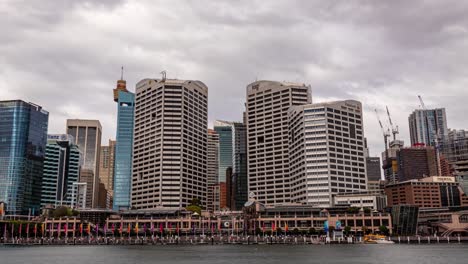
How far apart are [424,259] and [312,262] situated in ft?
103

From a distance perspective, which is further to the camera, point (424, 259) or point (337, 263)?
point (424, 259)

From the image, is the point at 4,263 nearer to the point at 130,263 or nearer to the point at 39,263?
the point at 39,263

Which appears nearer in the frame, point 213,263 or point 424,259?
point 213,263

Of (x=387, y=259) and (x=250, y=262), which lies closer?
(x=250, y=262)

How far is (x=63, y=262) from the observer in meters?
132

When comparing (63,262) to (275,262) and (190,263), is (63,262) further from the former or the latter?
(275,262)

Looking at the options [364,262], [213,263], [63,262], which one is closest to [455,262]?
[364,262]

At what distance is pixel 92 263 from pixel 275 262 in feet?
146

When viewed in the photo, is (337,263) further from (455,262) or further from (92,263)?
(92,263)

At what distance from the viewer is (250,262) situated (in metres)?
126

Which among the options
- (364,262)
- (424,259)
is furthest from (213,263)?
(424,259)

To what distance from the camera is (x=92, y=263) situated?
418 feet

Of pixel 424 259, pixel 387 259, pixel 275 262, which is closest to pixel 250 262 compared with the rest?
pixel 275 262

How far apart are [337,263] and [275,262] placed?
1452 cm
